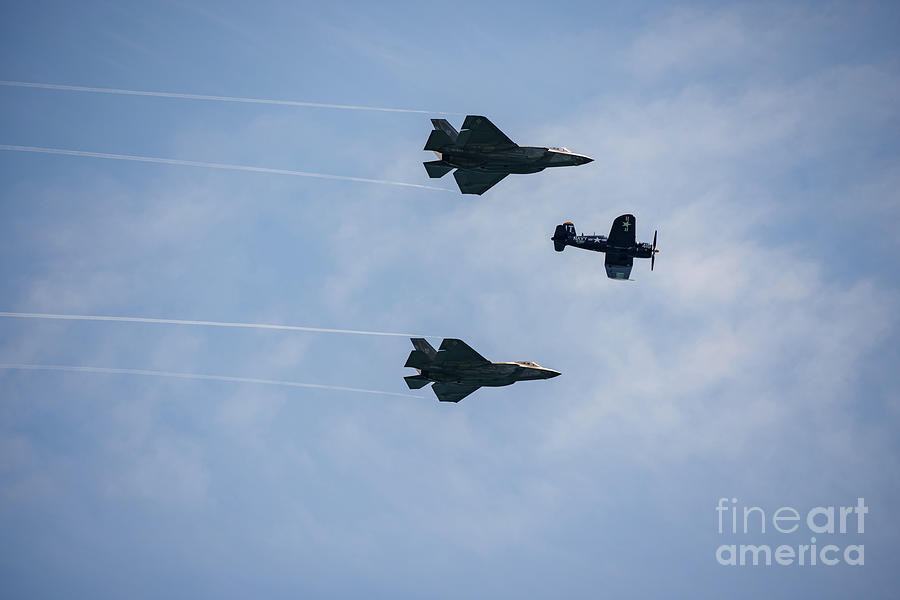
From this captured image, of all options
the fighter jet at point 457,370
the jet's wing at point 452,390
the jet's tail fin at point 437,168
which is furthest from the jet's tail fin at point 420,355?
the jet's tail fin at point 437,168

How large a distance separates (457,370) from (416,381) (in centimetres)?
356

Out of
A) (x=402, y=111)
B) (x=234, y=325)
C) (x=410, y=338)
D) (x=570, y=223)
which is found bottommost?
(x=234, y=325)

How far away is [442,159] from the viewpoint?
83.8 m

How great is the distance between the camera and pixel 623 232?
95.4 m

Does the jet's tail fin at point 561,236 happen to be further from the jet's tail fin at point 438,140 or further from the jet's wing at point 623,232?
the jet's tail fin at point 438,140

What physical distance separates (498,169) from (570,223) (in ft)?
51.9

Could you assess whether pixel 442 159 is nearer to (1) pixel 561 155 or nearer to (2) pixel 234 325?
(1) pixel 561 155

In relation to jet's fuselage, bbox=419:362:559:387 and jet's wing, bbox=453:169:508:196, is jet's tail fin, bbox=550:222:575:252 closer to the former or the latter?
jet's wing, bbox=453:169:508:196

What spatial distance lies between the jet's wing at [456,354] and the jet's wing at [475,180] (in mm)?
14417

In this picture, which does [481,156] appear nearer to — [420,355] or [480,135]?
[480,135]

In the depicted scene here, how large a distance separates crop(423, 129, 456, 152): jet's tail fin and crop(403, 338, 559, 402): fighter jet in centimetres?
1571

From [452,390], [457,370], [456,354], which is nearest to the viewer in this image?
[456,354]

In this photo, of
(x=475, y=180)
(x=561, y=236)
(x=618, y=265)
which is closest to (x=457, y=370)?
(x=475, y=180)

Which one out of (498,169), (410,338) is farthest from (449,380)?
(498,169)
